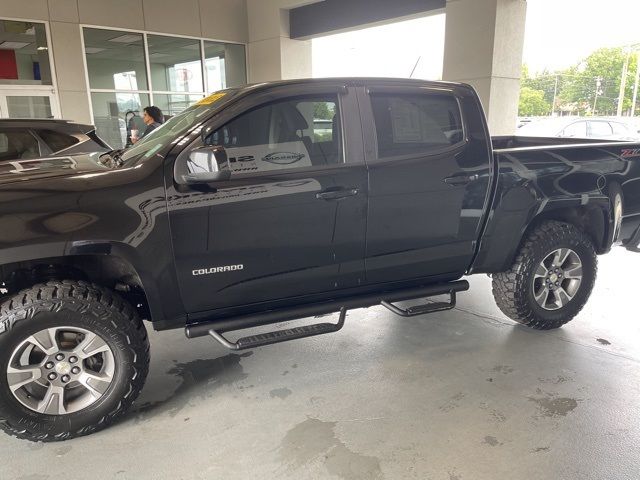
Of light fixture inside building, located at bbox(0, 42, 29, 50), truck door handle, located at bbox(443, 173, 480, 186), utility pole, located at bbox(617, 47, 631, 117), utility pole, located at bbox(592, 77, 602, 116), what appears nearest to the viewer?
truck door handle, located at bbox(443, 173, 480, 186)

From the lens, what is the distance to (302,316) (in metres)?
3.09

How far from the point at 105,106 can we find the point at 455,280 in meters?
11.1

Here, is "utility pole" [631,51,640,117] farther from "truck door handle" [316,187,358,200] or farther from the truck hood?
the truck hood

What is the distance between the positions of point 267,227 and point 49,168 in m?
1.30

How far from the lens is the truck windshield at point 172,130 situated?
277cm

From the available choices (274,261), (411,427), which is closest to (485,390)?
(411,427)

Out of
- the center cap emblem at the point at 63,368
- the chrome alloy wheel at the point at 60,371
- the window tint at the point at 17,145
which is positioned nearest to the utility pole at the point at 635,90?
the window tint at the point at 17,145

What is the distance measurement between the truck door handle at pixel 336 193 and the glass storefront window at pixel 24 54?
35.2 ft

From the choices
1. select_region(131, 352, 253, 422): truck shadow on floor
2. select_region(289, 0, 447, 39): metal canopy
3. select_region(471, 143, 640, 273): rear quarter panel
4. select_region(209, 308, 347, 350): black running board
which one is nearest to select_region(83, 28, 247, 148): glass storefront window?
select_region(289, 0, 447, 39): metal canopy

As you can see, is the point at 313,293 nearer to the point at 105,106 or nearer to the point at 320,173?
the point at 320,173

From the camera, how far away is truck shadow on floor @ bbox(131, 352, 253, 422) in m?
2.92

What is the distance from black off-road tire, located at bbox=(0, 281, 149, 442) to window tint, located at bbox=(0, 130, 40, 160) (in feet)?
11.8

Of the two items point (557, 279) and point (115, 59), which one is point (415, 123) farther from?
point (115, 59)

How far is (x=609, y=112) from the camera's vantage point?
13930 millimetres
